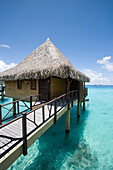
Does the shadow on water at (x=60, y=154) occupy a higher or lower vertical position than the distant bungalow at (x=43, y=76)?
lower

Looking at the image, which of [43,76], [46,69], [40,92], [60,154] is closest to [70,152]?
[60,154]

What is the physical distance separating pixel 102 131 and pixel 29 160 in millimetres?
6727

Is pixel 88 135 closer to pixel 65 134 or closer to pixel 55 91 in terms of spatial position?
pixel 65 134

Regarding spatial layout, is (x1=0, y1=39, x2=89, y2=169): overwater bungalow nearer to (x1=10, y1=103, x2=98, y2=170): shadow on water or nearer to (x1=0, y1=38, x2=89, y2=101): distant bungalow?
(x1=0, y1=38, x2=89, y2=101): distant bungalow

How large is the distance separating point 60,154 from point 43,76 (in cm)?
536

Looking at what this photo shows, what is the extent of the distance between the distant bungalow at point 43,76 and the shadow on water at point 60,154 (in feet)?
11.1

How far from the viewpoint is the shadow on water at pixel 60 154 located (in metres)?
4.57

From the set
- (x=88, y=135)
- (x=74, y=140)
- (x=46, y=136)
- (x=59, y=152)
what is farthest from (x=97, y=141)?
(x=46, y=136)

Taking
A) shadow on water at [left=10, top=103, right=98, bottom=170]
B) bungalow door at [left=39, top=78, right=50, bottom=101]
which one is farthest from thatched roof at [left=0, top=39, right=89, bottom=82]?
shadow on water at [left=10, top=103, right=98, bottom=170]

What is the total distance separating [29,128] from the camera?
3607 millimetres

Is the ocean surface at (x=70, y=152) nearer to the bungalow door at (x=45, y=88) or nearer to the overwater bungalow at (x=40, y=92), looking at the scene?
the overwater bungalow at (x=40, y=92)

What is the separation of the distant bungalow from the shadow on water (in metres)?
3.39

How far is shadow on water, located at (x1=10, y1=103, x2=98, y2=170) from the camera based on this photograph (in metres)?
4.57

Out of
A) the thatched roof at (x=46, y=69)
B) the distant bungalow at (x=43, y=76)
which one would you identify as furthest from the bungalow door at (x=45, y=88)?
the thatched roof at (x=46, y=69)
